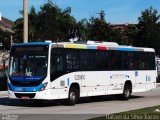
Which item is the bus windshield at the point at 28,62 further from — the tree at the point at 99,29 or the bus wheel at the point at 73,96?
the tree at the point at 99,29

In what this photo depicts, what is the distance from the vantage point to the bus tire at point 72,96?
2271 cm

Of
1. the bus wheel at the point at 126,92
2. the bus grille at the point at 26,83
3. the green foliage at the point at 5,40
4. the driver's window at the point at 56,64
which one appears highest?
the green foliage at the point at 5,40

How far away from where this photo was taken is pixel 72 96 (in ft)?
75.0

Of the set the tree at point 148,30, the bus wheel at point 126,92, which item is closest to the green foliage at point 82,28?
the tree at point 148,30

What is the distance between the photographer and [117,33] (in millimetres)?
58719

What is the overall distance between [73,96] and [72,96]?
0.08 meters

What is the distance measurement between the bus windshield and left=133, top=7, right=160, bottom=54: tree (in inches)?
1529

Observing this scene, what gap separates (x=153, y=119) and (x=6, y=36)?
60.9 m

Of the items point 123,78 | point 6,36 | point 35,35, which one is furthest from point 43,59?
point 6,36

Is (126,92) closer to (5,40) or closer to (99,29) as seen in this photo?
(99,29)

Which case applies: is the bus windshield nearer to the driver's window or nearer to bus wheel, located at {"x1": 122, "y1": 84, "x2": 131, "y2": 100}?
the driver's window

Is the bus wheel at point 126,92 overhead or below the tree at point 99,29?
below

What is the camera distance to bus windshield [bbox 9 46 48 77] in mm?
21688

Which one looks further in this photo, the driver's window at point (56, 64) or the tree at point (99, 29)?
the tree at point (99, 29)
